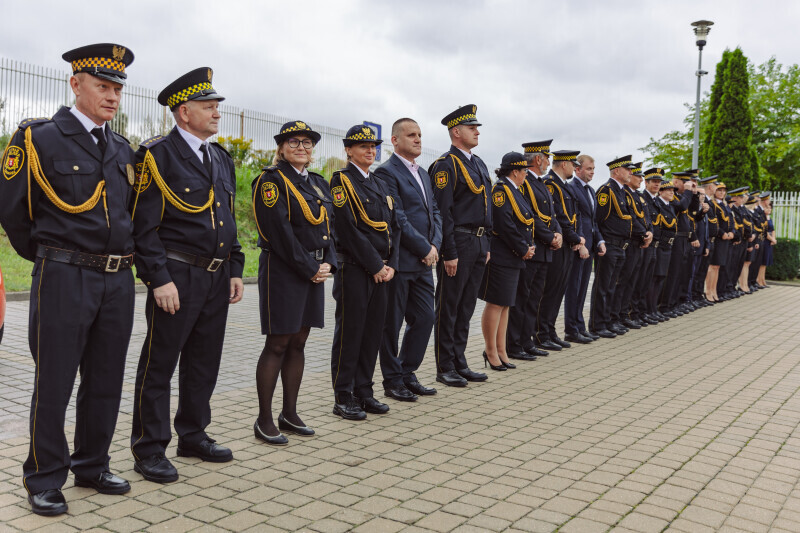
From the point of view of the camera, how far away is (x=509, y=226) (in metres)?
7.67

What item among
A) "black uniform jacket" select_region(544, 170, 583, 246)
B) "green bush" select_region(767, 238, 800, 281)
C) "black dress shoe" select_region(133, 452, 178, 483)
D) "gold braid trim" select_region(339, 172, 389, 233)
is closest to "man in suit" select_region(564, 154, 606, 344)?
"black uniform jacket" select_region(544, 170, 583, 246)

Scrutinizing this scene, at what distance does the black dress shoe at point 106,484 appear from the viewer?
3.97m

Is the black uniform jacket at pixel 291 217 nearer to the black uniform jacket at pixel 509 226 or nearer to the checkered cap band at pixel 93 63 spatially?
the checkered cap band at pixel 93 63

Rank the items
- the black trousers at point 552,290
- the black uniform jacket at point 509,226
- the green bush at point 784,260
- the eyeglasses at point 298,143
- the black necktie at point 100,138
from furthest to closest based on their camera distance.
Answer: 1. the green bush at point 784,260
2. the black trousers at point 552,290
3. the black uniform jacket at point 509,226
4. the eyeglasses at point 298,143
5. the black necktie at point 100,138

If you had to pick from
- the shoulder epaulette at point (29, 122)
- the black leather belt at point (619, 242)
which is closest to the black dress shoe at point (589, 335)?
the black leather belt at point (619, 242)

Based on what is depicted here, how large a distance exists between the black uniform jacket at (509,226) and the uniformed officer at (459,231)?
20.6 inches

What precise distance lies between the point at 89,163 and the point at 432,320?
11.1 ft

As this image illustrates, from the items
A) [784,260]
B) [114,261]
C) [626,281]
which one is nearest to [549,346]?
[626,281]

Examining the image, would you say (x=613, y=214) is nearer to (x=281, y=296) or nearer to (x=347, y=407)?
(x=347, y=407)

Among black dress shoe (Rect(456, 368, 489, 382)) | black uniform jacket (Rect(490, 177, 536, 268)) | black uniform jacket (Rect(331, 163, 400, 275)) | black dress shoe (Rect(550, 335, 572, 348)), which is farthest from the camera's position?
black dress shoe (Rect(550, 335, 572, 348))

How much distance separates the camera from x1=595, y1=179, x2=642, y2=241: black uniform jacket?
10.3 meters

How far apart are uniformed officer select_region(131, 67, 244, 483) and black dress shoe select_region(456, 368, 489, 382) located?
10.0ft

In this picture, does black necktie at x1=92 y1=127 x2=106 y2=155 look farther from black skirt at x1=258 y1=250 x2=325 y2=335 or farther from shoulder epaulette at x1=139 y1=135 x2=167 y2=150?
black skirt at x1=258 y1=250 x2=325 y2=335

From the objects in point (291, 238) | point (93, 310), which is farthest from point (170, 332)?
point (291, 238)
